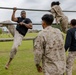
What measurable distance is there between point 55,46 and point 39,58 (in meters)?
0.32

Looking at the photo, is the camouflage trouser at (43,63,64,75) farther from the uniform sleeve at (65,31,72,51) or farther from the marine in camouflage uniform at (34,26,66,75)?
the uniform sleeve at (65,31,72,51)

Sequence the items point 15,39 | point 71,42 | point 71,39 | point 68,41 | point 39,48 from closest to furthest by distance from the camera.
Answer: point 39,48, point 68,41, point 71,39, point 71,42, point 15,39

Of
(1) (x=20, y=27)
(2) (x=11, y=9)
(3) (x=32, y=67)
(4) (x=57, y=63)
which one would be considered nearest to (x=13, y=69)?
(3) (x=32, y=67)

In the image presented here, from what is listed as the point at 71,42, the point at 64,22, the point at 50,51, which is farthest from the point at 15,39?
the point at 50,51

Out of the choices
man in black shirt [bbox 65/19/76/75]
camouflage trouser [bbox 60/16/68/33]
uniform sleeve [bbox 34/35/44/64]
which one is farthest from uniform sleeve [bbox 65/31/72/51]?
uniform sleeve [bbox 34/35/44/64]

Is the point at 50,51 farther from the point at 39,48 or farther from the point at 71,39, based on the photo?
the point at 71,39

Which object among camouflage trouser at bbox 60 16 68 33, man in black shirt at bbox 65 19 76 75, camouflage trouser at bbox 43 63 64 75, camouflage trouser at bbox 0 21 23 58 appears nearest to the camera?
camouflage trouser at bbox 43 63 64 75

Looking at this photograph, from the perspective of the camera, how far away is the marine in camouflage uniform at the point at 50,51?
4711 millimetres

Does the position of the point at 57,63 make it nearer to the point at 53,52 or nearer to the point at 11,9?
the point at 53,52

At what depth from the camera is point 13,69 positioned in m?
8.30

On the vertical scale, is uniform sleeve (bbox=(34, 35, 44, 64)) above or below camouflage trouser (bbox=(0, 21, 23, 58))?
above

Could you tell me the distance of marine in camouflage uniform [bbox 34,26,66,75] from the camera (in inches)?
185

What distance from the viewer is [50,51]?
477 cm

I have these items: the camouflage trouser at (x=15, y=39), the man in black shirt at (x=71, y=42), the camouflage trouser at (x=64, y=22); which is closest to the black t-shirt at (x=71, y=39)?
the man in black shirt at (x=71, y=42)
